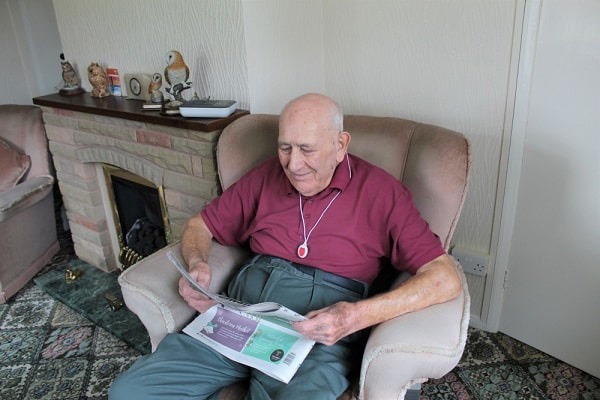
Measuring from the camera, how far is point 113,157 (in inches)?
84.9

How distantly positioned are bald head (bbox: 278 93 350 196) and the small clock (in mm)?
1060

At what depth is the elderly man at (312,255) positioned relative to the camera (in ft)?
3.65

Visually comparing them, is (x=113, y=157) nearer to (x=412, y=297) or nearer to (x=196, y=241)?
(x=196, y=241)

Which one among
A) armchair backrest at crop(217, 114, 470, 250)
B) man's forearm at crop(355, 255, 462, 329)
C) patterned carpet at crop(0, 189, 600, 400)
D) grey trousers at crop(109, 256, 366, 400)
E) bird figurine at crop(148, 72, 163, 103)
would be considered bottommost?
patterned carpet at crop(0, 189, 600, 400)

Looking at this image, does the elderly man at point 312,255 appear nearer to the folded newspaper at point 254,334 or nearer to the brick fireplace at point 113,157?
the folded newspaper at point 254,334

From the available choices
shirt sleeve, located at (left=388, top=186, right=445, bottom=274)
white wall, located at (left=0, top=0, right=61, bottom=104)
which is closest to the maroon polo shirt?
shirt sleeve, located at (left=388, top=186, right=445, bottom=274)

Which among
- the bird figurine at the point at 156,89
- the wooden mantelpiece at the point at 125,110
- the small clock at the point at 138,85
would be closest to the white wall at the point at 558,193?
the wooden mantelpiece at the point at 125,110

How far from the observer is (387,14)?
69.6 inches

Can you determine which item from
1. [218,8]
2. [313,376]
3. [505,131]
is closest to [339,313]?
[313,376]

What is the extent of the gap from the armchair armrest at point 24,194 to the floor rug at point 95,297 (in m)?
0.42

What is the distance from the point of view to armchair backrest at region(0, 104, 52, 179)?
248 cm

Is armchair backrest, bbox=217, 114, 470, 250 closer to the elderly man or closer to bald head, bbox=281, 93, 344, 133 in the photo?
the elderly man

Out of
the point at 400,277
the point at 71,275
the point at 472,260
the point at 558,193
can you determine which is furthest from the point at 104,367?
the point at 558,193

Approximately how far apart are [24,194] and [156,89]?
0.93m
